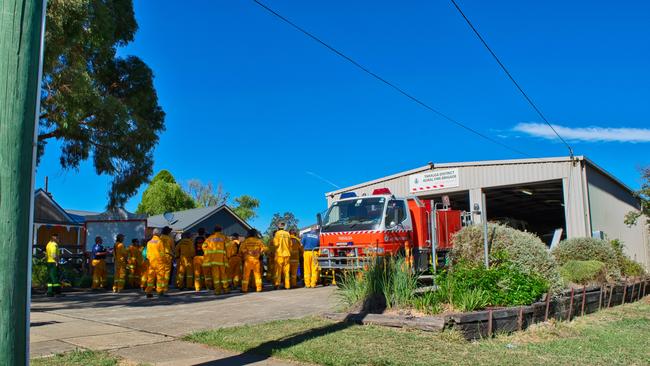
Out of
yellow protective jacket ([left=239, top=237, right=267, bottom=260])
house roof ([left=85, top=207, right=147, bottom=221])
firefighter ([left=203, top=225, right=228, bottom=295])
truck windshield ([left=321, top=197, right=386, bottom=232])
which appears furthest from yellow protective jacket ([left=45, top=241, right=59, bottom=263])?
truck windshield ([left=321, top=197, right=386, bottom=232])

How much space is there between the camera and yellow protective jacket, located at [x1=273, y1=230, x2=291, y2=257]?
15617mm

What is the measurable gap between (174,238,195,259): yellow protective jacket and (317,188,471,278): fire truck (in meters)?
4.42

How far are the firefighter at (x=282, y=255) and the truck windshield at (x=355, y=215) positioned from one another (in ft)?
5.83

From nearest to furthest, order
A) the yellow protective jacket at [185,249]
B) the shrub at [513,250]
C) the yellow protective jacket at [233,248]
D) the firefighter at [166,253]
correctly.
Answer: the shrub at [513,250] → the firefighter at [166,253] → the yellow protective jacket at [233,248] → the yellow protective jacket at [185,249]

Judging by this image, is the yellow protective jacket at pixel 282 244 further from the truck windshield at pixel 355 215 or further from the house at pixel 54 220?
the house at pixel 54 220

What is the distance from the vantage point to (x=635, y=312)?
41.9 feet

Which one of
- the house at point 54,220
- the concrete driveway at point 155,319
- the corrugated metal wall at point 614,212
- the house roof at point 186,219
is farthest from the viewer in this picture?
the house roof at point 186,219

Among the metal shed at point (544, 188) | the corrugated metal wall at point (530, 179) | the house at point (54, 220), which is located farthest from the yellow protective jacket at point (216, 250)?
the house at point (54, 220)

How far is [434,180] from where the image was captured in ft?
77.8

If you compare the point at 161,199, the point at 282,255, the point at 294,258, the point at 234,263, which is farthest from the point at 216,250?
the point at 161,199

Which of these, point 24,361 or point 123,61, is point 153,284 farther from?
point 24,361

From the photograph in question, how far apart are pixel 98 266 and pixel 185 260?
10.2ft

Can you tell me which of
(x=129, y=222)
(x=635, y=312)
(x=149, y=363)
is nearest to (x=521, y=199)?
(x=635, y=312)

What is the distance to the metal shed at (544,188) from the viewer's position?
785 inches
